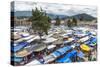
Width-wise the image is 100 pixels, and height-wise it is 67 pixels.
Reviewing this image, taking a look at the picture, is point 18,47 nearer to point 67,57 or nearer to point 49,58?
point 49,58

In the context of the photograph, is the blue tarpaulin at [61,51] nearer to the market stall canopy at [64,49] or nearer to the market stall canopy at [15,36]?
the market stall canopy at [64,49]

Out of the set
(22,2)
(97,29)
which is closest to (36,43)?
(22,2)

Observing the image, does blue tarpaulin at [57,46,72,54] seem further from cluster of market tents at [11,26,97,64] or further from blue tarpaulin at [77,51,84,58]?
blue tarpaulin at [77,51,84,58]

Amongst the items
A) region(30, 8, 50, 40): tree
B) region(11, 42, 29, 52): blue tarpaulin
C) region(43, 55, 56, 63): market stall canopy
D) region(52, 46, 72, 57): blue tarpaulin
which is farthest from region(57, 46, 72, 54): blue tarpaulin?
region(11, 42, 29, 52): blue tarpaulin

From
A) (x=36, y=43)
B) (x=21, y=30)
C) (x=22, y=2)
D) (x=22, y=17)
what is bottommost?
(x=36, y=43)

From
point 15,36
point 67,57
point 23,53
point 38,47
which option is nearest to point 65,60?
point 67,57

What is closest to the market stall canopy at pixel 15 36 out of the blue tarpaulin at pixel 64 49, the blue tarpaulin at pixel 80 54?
the blue tarpaulin at pixel 64 49

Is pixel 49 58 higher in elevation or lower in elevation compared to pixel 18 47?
lower

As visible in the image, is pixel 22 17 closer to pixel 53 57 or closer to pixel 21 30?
pixel 21 30
